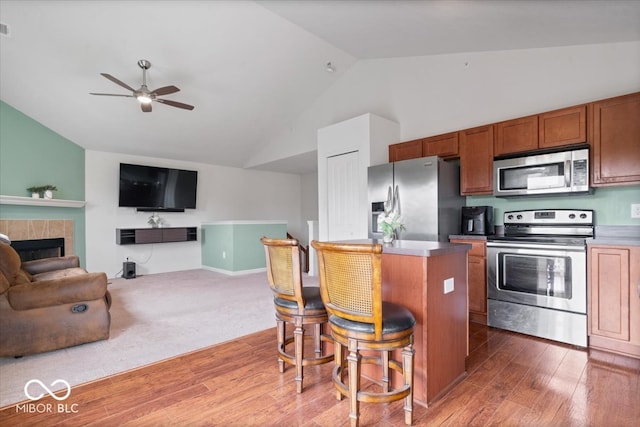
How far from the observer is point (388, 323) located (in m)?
1.54

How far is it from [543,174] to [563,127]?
467 millimetres

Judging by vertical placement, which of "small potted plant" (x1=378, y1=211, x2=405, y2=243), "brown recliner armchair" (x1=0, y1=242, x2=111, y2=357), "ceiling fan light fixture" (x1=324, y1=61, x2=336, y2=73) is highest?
"ceiling fan light fixture" (x1=324, y1=61, x2=336, y2=73)

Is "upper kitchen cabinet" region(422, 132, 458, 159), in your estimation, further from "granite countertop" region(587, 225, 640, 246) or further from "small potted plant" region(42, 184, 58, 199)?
"small potted plant" region(42, 184, 58, 199)


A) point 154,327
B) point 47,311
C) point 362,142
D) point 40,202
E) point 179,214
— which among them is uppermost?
point 362,142

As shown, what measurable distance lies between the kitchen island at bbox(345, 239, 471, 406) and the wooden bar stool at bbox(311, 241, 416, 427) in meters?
0.20

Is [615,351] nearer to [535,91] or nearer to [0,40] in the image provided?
[535,91]

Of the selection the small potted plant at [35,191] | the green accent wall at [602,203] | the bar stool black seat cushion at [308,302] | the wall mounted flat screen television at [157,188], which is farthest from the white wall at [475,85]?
the small potted plant at [35,191]

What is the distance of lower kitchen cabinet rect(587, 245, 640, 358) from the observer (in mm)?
2355

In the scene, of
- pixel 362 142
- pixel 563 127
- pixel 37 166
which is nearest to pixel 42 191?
pixel 37 166

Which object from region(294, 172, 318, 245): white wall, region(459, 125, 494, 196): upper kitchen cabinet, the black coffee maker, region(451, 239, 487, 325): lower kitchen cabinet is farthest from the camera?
region(294, 172, 318, 245): white wall

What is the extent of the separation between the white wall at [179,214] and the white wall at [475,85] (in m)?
3.03

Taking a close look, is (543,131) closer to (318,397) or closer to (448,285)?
(448,285)

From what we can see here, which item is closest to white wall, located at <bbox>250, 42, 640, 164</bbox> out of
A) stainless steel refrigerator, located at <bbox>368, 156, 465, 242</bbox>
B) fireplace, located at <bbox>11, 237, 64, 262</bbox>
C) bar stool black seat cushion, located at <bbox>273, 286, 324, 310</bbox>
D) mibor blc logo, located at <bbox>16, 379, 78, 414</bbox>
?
stainless steel refrigerator, located at <bbox>368, 156, 465, 242</bbox>

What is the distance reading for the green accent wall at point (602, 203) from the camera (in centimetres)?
275
